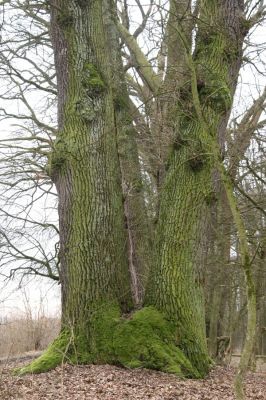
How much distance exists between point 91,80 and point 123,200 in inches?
71.0

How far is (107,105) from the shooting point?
790 cm

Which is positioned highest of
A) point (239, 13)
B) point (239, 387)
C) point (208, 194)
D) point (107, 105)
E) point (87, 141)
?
point (239, 13)

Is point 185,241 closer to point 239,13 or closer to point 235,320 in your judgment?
point 239,13

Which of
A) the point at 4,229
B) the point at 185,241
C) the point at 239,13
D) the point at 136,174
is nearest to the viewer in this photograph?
the point at 185,241

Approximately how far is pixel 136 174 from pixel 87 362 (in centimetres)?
414

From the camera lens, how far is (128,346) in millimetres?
6711

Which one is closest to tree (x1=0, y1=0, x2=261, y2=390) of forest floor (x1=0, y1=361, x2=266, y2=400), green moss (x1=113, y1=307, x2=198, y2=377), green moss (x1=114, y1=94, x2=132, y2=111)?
green moss (x1=113, y1=307, x2=198, y2=377)

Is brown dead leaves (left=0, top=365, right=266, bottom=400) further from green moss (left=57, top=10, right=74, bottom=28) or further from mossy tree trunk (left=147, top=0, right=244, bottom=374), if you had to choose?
green moss (left=57, top=10, right=74, bottom=28)

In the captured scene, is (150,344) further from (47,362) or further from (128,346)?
(47,362)

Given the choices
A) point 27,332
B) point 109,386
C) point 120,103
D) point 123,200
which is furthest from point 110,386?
point 27,332

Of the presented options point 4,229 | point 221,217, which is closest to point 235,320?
point 221,217

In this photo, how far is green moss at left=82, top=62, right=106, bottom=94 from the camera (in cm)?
769

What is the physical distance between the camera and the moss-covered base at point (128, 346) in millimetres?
6566

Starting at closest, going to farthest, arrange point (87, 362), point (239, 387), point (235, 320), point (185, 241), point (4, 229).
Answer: point (239, 387), point (87, 362), point (185, 241), point (4, 229), point (235, 320)
